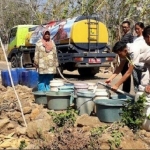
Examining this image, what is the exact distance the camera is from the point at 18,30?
16594 millimetres

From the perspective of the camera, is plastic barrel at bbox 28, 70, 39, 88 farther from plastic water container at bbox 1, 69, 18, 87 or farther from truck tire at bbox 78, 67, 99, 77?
truck tire at bbox 78, 67, 99, 77

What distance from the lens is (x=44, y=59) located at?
8.34m

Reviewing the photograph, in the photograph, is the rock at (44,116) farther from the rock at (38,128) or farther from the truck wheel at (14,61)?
the truck wheel at (14,61)

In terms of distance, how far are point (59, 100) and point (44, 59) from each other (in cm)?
220

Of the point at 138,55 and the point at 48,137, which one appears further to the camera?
the point at 138,55

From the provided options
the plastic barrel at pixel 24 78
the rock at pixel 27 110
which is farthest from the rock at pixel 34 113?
the plastic barrel at pixel 24 78

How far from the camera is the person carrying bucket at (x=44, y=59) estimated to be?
8.25m

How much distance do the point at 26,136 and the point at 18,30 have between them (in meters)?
11.9

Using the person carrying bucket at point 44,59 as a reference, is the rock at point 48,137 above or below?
below

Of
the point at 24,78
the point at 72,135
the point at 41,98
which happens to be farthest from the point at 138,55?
the point at 24,78

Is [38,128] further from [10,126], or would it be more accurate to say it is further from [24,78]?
[24,78]

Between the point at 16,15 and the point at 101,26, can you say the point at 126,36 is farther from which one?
the point at 16,15

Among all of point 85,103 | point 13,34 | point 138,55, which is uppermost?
point 138,55

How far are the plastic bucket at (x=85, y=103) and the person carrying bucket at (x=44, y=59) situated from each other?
2461mm
